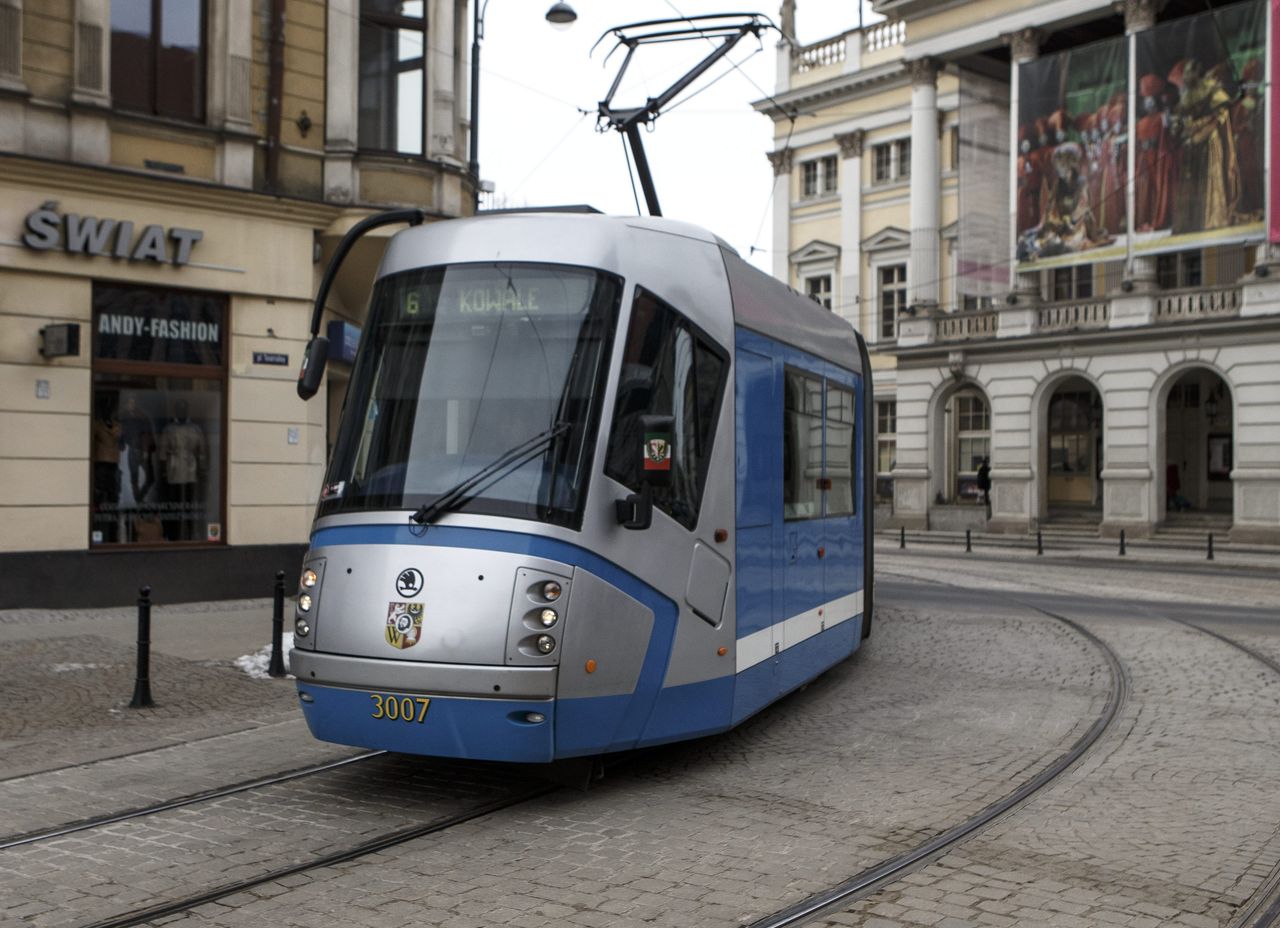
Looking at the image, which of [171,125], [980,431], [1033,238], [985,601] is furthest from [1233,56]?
[171,125]

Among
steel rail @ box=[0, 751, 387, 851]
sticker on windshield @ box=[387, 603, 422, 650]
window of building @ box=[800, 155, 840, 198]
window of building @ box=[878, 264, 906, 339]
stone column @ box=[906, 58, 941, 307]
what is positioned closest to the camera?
steel rail @ box=[0, 751, 387, 851]

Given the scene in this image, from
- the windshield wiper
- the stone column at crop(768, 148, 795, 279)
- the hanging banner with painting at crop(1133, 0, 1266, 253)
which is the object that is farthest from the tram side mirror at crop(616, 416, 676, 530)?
the stone column at crop(768, 148, 795, 279)

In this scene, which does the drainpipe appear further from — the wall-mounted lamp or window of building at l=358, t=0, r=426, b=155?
the wall-mounted lamp

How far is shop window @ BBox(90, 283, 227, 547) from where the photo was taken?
15.7m

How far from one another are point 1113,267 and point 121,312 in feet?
109

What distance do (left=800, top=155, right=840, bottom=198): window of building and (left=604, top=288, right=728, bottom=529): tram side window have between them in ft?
151

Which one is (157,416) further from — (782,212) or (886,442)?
(782,212)

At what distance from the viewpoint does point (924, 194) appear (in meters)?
45.8

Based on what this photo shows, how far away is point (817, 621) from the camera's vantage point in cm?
1029

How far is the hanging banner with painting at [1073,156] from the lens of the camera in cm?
3691

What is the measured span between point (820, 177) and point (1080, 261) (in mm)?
17102

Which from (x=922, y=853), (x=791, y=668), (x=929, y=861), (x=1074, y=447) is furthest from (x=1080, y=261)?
(x=929, y=861)

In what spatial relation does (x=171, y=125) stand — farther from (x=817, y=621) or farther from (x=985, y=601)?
(x=985, y=601)

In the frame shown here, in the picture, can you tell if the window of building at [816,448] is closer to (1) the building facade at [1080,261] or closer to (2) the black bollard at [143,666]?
(2) the black bollard at [143,666]
